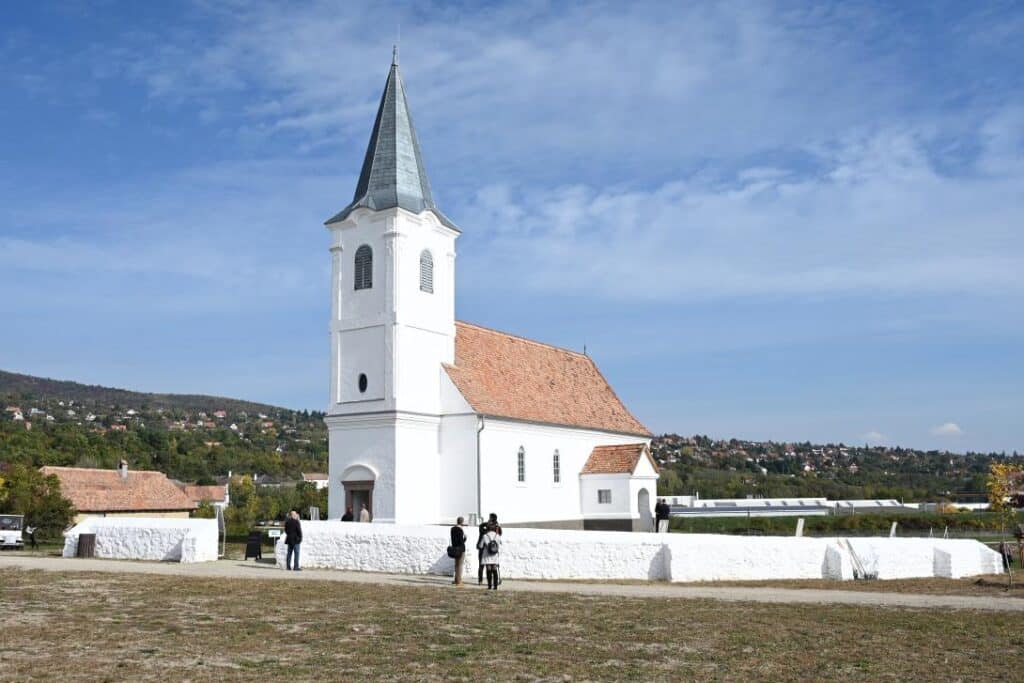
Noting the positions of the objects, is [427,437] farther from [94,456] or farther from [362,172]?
[94,456]

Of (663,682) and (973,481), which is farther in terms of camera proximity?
(973,481)

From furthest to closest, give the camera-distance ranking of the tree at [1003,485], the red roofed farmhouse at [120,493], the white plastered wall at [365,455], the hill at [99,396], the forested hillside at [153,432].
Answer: the hill at [99,396], the forested hillside at [153,432], the red roofed farmhouse at [120,493], the white plastered wall at [365,455], the tree at [1003,485]

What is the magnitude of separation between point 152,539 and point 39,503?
1906 cm

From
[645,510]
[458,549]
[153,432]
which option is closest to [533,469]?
[645,510]

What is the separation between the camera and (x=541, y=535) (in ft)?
79.4

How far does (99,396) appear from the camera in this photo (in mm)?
152000

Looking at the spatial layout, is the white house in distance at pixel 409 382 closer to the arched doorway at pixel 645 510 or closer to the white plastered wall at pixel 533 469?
the white plastered wall at pixel 533 469

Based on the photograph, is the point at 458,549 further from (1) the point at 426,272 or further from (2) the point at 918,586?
(1) the point at 426,272

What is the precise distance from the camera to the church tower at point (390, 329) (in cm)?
3494

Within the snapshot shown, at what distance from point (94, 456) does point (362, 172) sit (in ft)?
171

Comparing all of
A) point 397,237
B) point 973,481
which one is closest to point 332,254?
point 397,237

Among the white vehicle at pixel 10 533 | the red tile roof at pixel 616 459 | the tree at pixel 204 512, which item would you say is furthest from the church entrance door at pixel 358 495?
the tree at pixel 204 512

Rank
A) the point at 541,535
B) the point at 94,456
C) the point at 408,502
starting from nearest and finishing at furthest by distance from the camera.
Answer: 1. the point at 541,535
2. the point at 408,502
3. the point at 94,456

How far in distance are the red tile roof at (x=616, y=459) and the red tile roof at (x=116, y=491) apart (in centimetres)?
2950
